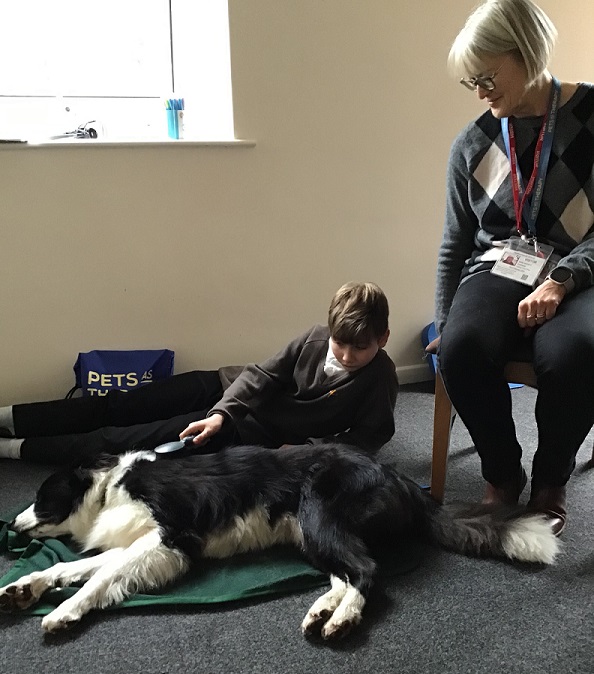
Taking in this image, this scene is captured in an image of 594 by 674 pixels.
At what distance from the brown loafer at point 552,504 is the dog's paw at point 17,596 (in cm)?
119

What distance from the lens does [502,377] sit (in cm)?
163

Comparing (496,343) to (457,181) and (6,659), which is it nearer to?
Answer: (457,181)

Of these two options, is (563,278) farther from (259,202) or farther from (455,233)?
(259,202)

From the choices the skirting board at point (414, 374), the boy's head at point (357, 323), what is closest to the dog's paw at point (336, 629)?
the boy's head at point (357, 323)

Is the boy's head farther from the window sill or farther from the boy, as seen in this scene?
the window sill

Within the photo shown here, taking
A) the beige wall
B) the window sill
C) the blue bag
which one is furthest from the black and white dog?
the window sill

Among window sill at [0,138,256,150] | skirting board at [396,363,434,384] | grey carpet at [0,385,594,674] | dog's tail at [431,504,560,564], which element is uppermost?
window sill at [0,138,256,150]

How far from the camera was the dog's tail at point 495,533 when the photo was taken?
1512mm

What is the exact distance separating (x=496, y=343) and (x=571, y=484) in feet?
2.14

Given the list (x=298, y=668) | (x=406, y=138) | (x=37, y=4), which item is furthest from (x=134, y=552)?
(x=37, y=4)

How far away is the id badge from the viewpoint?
169 centimetres

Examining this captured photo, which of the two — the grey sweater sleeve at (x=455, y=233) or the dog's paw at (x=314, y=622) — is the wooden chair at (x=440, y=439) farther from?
the dog's paw at (x=314, y=622)

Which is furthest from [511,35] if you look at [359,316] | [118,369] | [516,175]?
[118,369]

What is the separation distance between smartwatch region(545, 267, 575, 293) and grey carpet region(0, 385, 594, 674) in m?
0.65
